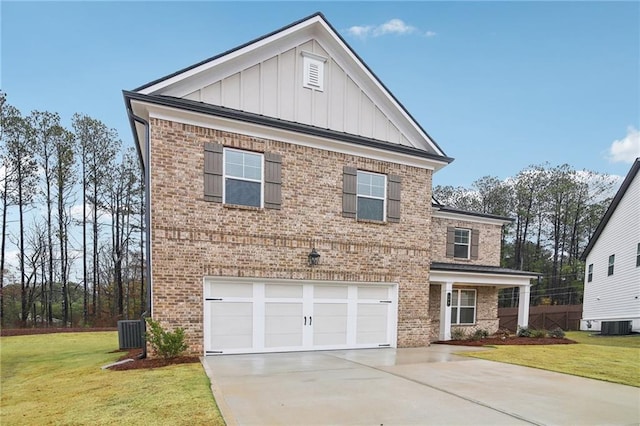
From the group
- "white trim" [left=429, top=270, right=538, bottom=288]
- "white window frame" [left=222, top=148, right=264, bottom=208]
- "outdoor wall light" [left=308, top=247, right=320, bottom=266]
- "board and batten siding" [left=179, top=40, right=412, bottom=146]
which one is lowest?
"white trim" [left=429, top=270, right=538, bottom=288]

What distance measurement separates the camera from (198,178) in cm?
898

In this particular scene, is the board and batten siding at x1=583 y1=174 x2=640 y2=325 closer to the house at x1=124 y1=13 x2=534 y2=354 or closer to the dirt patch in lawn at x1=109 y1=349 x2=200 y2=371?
the house at x1=124 y1=13 x2=534 y2=354

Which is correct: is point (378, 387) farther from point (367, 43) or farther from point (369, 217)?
point (367, 43)

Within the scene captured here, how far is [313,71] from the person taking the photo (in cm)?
1077

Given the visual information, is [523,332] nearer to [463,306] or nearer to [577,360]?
[463,306]

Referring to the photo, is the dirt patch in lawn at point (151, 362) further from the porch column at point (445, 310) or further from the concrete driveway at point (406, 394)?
the porch column at point (445, 310)

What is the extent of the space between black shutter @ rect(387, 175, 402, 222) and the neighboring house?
14.6 m

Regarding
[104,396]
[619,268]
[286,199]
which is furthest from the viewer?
[619,268]

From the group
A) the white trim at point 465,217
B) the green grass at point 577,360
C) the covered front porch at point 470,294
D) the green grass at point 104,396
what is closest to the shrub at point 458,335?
the covered front porch at point 470,294

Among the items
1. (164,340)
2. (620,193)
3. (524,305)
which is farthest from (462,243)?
(164,340)

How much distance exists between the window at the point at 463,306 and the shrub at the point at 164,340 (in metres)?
11.0

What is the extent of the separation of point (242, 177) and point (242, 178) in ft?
0.09

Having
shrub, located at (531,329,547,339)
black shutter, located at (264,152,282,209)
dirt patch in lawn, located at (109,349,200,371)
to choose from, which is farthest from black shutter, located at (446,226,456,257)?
dirt patch in lawn, located at (109,349,200,371)

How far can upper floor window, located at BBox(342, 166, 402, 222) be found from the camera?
1080 cm
